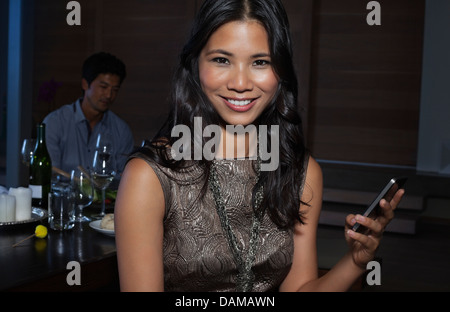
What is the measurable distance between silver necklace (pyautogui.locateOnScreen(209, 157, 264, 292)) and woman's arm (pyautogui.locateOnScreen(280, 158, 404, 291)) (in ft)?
0.44

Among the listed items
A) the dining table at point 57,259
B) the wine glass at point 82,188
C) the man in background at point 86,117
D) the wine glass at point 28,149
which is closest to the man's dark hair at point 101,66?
the man in background at point 86,117

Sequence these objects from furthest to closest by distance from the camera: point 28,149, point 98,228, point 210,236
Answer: point 28,149
point 98,228
point 210,236

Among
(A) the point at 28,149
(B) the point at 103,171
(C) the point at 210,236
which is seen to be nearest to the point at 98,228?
(B) the point at 103,171

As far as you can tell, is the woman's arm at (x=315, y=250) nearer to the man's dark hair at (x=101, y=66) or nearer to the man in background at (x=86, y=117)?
the man in background at (x=86, y=117)

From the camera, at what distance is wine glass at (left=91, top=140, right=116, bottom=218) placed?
2.35 meters

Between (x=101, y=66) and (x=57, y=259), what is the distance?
222 centimetres

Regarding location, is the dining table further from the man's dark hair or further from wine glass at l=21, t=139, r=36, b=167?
the man's dark hair

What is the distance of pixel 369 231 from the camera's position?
Result: 135cm

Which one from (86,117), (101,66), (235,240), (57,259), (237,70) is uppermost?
(101,66)

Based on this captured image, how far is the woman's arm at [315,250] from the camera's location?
4.31ft

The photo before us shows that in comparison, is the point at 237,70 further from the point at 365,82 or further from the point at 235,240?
the point at 365,82

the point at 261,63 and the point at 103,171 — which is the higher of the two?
the point at 261,63
